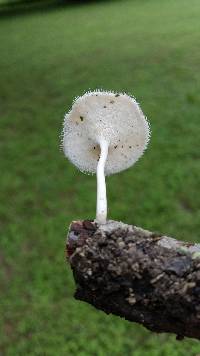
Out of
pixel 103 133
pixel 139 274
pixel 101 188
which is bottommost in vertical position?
pixel 139 274

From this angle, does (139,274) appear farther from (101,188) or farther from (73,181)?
(73,181)

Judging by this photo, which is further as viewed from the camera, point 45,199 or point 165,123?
A: point 165,123

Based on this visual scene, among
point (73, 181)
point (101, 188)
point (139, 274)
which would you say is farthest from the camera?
point (73, 181)

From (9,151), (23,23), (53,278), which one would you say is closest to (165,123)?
(9,151)

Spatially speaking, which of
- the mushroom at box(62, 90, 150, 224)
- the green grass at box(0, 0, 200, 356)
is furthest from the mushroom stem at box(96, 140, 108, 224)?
the green grass at box(0, 0, 200, 356)

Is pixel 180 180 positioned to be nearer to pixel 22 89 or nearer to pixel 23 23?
pixel 22 89

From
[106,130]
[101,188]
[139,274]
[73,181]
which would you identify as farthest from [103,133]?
[73,181]

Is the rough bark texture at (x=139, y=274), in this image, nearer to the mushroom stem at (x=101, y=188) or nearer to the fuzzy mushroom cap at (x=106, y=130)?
the mushroom stem at (x=101, y=188)

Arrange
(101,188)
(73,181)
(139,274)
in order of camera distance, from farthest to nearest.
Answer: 1. (73,181)
2. (101,188)
3. (139,274)
